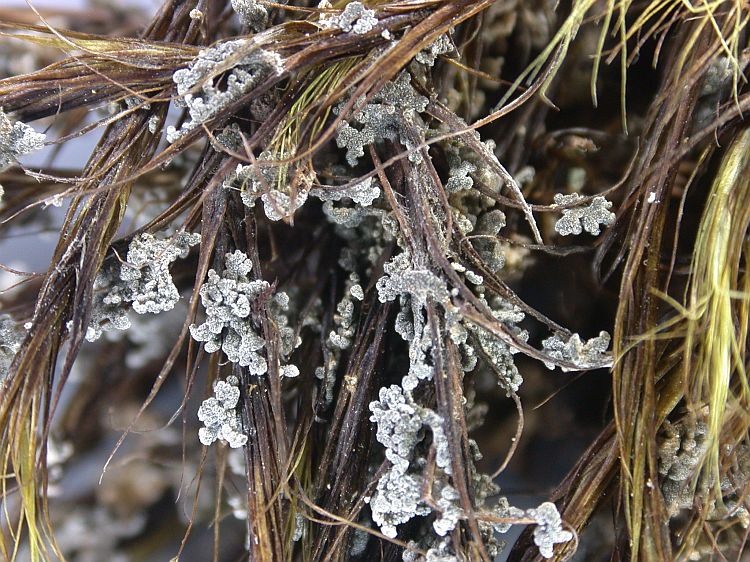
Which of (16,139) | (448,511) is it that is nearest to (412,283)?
(448,511)

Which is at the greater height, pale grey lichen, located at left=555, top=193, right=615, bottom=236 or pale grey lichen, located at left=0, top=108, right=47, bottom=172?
pale grey lichen, located at left=0, top=108, right=47, bottom=172

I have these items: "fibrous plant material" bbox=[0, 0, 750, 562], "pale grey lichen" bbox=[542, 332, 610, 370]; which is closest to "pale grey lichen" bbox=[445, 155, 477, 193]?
"fibrous plant material" bbox=[0, 0, 750, 562]

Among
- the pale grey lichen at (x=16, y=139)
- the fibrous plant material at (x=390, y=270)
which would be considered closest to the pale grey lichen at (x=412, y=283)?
the fibrous plant material at (x=390, y=270)

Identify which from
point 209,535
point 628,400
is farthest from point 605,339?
point 209,535

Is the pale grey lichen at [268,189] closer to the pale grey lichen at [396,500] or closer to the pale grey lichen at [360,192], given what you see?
the pale grey lichen at [360,192]

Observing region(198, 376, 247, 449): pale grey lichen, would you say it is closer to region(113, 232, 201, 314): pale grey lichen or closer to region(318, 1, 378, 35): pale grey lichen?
region(113, 232, 201, 314): pale grey lichen

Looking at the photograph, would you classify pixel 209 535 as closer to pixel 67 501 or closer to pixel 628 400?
pixel 67 501

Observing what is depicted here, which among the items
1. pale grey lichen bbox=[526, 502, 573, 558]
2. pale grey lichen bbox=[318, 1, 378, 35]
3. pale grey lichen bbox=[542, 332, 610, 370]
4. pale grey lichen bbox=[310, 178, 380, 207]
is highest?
pale grey lichen bbox=[318, 1, 378, 35]
